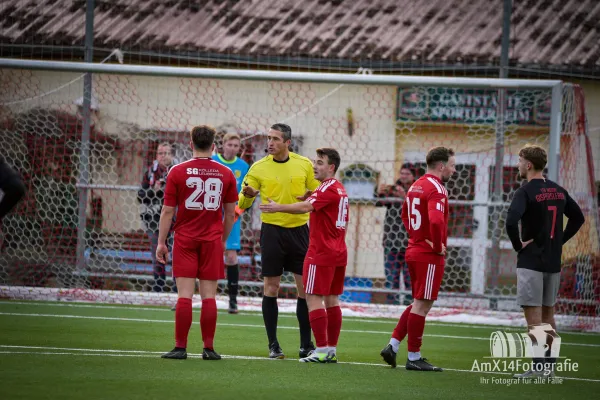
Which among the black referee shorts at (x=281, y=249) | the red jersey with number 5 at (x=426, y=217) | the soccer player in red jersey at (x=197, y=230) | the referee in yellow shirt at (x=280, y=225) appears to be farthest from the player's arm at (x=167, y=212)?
the red jersey with number 5 at (x=426, y=217)

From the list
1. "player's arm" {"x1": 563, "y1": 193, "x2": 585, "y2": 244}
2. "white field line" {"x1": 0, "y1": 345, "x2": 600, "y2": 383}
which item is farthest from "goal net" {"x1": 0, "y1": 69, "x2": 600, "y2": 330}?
"white field line" {"x1": 0, "y1": 345, "x2": 600, "y2": 383}

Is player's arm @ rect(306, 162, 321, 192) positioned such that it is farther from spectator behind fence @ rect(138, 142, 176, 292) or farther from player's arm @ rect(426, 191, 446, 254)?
spectator behind fence @ rect(138, 142, 176, 292)

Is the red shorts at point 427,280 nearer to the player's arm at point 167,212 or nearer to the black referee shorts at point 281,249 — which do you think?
the black referee shorts at point 281,249

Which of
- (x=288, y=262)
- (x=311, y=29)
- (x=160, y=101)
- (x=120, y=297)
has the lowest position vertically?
(x=120, y=297)

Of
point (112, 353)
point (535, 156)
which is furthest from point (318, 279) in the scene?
point (535, 156)

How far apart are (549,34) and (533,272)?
34.7ft

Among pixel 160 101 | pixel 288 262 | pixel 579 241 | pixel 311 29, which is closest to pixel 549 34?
pixel 311 29

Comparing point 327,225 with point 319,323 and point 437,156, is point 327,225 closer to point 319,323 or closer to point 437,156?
point 319,323

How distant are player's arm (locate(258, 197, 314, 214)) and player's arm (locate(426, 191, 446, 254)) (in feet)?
3.26

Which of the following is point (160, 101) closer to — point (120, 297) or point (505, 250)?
point (120, 297)

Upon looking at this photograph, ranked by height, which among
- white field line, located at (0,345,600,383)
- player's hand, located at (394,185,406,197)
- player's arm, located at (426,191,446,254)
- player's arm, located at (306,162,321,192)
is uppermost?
player's hand, located at (394,185,406,197)

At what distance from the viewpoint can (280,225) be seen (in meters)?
8.52

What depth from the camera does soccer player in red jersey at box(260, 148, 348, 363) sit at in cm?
794

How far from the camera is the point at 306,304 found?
28.0ft
